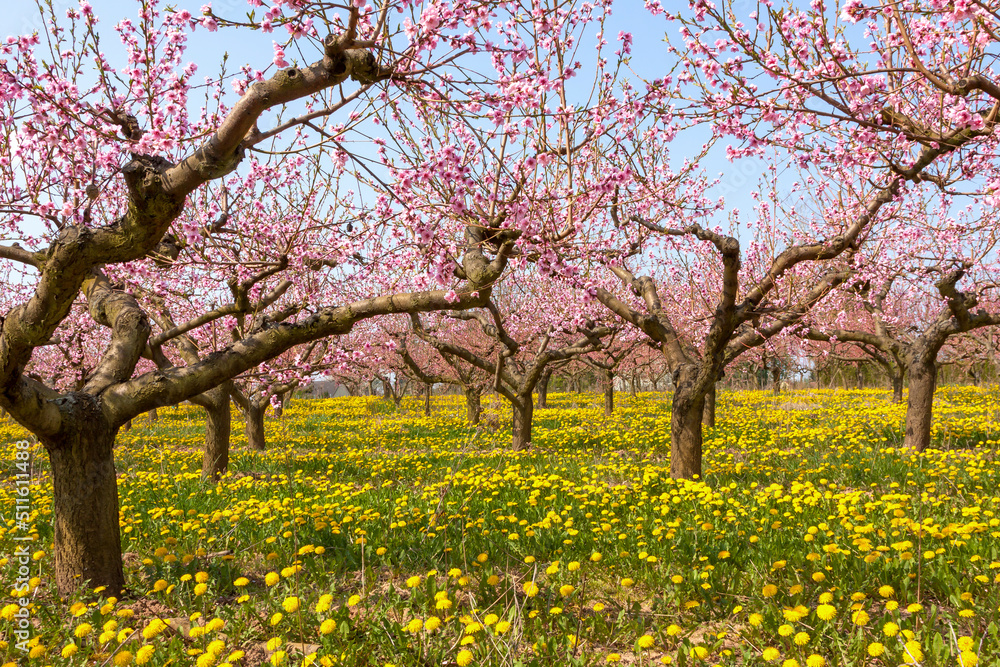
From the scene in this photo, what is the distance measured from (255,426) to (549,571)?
36.1 feet

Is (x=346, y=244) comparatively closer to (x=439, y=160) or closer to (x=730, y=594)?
(x=439, y=160)

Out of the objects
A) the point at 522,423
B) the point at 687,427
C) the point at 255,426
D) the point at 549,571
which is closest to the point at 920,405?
the point at 687,427

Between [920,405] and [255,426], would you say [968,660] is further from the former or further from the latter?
[255,426]

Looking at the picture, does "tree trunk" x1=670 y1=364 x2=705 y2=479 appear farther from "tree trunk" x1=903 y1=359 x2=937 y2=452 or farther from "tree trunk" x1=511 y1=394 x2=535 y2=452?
"tree trunk" x1=903 y1=359 x2=937 y2=452

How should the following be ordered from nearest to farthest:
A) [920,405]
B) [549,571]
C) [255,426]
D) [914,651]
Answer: [914,651], [549,571], [920,405], [255,426]

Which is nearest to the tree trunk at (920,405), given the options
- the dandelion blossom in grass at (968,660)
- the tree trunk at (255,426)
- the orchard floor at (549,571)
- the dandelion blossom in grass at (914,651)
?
the orchard floor at (549,571)

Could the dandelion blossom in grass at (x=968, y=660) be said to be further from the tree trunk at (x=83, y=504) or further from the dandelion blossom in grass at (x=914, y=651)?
the tree trunk at (x=83, y=504)

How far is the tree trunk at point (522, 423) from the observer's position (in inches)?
475

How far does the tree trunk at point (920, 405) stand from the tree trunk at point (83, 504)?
1165 centimetres

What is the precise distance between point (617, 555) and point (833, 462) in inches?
227

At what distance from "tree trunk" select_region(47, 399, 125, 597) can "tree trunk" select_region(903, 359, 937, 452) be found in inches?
459

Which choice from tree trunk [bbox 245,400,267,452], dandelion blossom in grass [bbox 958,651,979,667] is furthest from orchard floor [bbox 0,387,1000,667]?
tree trunk [bbox 245,400,267,452]

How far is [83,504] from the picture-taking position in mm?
4195

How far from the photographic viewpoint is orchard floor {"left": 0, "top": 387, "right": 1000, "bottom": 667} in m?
3.28
